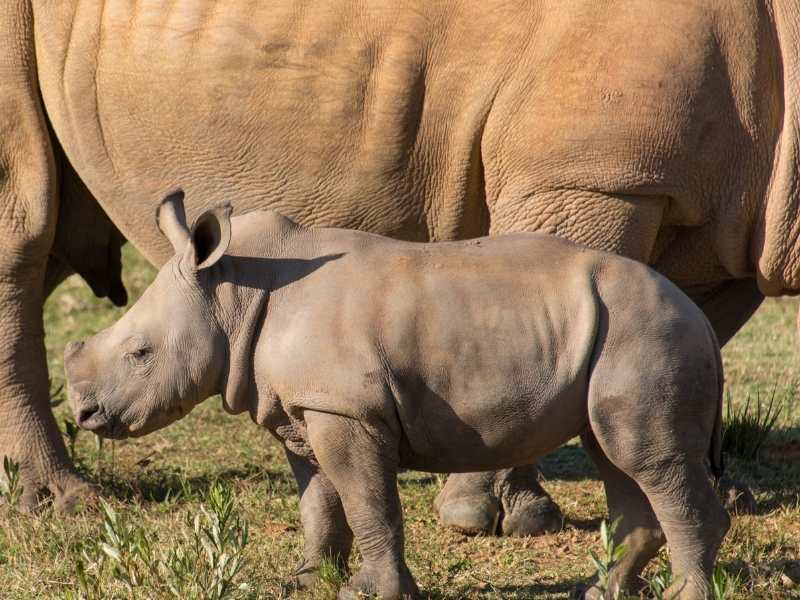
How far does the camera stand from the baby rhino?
3943mm

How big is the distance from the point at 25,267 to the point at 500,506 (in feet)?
6.67

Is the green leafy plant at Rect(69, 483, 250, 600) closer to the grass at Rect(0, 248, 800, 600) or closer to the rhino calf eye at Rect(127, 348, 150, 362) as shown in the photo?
the grass at Rect(0, 248, 800, 600)

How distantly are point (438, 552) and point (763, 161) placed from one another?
1.75 meters

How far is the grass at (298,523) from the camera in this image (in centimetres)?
473

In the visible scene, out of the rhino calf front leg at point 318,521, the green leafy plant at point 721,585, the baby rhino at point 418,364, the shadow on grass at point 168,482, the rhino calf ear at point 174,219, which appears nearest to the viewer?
the green leafy plant at point 721,585

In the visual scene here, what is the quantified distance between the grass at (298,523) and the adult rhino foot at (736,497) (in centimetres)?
7

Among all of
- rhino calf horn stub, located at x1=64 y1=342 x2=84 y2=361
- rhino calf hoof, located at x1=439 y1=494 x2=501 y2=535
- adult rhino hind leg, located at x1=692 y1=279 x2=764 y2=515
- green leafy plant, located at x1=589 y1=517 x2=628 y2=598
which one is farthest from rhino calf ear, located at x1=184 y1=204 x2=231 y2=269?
adult rhino hind leg, located at x1=692 y1=279 x2=764 y2=515

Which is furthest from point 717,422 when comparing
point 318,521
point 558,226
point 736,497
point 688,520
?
point 736,497

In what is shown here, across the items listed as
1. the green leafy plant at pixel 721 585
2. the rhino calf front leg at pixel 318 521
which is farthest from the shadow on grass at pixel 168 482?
the green leafy plant at pixel 721 585

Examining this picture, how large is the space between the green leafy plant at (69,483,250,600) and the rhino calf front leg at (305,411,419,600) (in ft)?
1.12

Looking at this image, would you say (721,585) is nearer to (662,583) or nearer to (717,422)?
(662,583)

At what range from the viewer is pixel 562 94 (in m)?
4.93

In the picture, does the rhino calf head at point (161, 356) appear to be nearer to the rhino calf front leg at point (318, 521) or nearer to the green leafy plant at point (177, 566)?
the green leafy plant at point (177, 566)

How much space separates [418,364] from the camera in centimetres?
397
